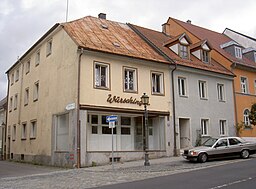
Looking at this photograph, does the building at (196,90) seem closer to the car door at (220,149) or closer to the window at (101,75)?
the car door at (220,149)

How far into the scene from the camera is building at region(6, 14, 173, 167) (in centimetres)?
1992

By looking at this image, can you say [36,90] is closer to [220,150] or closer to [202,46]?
[202,46]

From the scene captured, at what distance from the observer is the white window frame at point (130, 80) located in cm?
2209

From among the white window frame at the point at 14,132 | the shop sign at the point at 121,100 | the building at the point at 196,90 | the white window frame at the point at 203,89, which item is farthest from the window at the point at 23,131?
the white window frame at the point at 203,89

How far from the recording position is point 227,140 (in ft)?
64.7

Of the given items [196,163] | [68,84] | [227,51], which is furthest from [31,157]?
[227,51]

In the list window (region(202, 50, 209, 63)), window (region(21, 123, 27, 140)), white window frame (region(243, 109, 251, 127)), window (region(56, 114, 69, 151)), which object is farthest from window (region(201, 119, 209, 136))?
window (region(21, 123, 27, 140))

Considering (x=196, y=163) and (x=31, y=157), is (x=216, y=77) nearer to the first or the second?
(x=196, y=163)

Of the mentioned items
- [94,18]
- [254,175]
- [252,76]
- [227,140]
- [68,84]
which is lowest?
[254,175]

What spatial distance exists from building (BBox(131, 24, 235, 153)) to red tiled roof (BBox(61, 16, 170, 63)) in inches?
51.3

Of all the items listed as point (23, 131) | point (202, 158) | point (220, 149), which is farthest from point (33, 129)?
point (220, 149)

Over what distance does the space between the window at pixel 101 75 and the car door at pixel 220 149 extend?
7.47 meters

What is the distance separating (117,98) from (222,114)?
10.4 meters

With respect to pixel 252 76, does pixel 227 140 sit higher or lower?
lower
